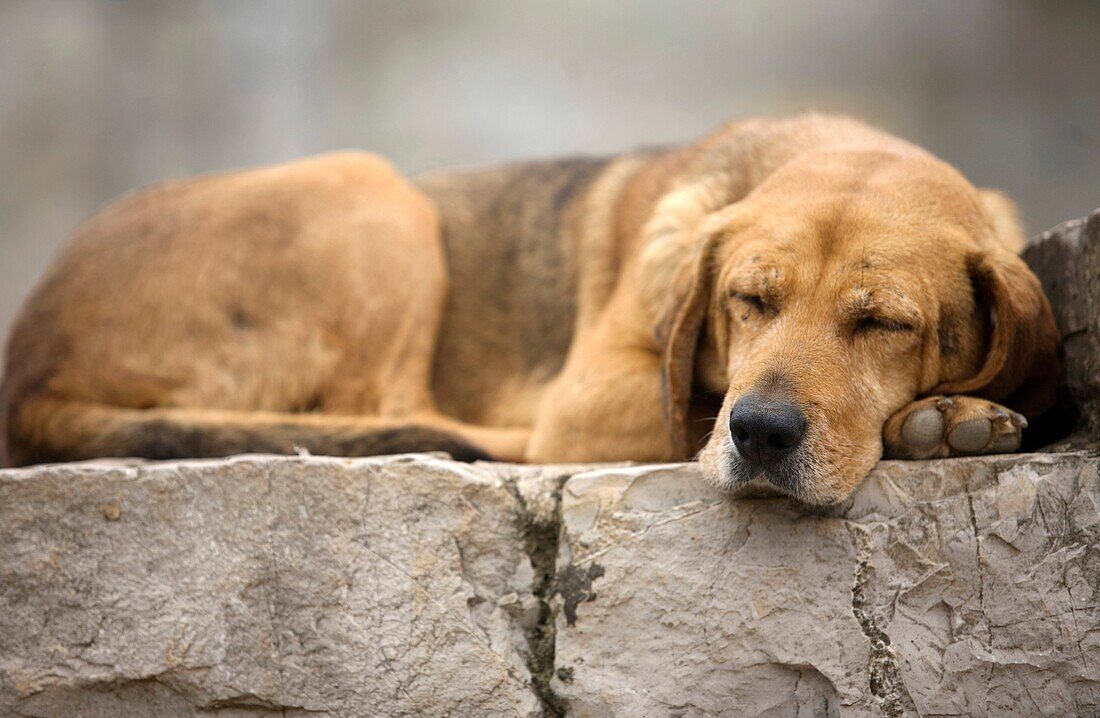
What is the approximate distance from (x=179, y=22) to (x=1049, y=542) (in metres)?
9.87

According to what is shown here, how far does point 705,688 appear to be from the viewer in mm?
2391

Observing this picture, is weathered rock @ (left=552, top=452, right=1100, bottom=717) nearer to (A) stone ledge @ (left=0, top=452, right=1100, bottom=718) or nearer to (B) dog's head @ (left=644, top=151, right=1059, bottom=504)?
(A) stone ledge @ (left=0, top=452, right=1100, bottom=718)

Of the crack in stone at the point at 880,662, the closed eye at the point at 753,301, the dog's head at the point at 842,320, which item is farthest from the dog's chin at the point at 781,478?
the closed eye at the point at 753,301

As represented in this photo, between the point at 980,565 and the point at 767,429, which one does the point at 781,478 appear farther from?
the point at 980,565

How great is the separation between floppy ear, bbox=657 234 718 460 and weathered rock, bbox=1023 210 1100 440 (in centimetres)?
96

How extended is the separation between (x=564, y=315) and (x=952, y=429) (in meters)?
2.25

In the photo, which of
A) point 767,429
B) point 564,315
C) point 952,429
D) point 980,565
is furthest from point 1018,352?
point 564,315

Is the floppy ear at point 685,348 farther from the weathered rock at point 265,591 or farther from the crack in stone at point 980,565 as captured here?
the crack in stone at point 980,565

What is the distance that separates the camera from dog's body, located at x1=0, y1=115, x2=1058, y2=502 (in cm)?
272

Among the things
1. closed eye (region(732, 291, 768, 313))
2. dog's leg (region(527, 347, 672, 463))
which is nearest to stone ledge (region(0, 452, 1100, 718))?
closed eye (region(732, 291, 768, 313))

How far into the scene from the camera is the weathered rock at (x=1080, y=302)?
2740mm

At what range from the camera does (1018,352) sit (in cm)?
277

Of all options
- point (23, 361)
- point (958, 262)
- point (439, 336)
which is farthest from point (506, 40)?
point (958, 262)

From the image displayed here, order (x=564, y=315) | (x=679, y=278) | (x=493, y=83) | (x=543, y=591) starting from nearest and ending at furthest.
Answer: (x=543, y=591) < (x=679, y=278) < (x=564, y=315) < (x=493, y=83)
